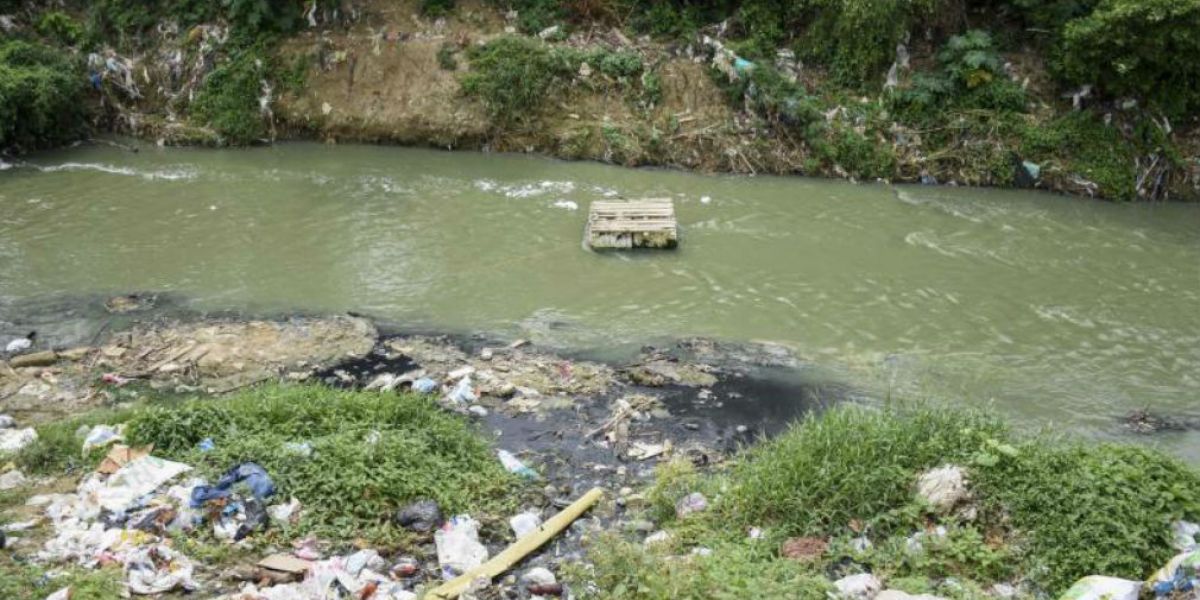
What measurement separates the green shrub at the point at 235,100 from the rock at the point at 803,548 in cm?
1058

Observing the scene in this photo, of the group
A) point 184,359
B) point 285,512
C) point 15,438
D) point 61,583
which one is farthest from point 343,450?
point 184,359

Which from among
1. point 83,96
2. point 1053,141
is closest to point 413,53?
point 83,96

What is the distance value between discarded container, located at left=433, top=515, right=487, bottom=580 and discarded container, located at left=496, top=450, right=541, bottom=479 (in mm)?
551

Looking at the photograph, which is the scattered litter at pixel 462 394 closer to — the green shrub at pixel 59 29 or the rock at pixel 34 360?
the rock at pixel 34 360

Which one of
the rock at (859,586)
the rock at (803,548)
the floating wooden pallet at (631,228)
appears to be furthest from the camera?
the floating wooden pallet at (631,228)

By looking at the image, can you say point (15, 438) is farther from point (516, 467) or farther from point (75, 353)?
point (516, 467)

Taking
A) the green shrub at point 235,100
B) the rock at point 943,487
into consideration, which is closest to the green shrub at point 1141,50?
the rock at point 943,487

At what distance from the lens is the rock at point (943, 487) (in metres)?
4.23

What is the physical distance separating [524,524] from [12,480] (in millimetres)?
2680

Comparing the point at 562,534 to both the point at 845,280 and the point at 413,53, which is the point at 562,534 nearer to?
the point at 845,280

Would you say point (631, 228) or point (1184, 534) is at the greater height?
point (631, 228)

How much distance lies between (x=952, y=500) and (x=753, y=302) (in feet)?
11.8

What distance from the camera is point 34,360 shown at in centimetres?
636

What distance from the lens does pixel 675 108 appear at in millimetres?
12164
